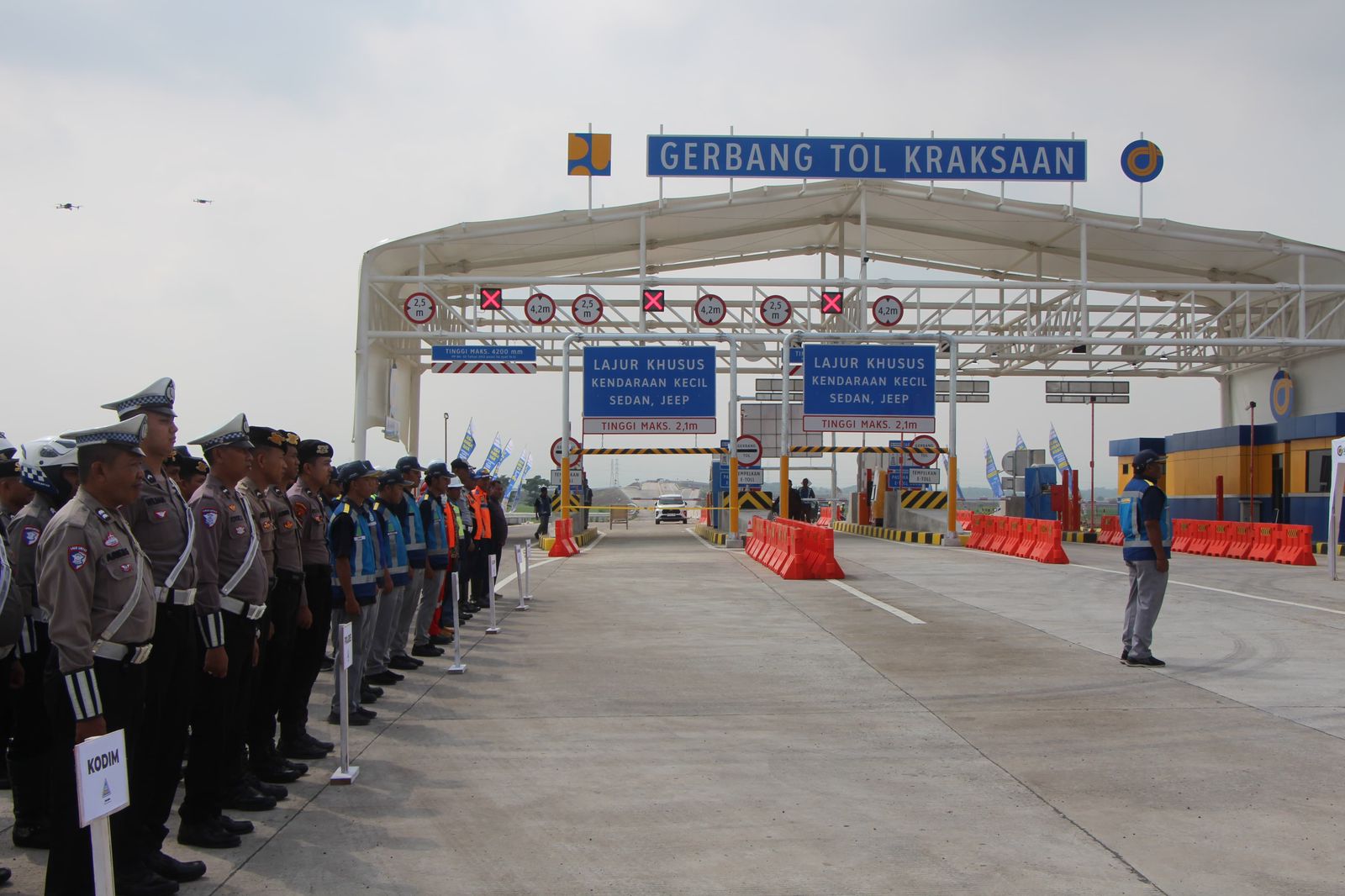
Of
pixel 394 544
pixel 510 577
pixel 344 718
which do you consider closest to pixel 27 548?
pixel 344 718

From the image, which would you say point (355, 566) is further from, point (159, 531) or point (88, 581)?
point (88, 581)

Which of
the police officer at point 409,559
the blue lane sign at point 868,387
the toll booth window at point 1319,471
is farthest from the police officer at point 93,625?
the toll booth window at point 1319,471

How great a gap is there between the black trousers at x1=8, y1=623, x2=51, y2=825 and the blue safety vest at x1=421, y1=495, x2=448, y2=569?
4.76 meters

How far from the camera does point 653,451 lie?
25.8m

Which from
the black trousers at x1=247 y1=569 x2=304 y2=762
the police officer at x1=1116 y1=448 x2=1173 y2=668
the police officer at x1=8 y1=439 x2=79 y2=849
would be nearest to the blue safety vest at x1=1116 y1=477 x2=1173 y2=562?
the police officer at x1=1116 y1=448 x2=1173 y2=668

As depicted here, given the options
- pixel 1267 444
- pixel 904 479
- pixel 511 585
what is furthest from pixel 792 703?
pixel 904 479

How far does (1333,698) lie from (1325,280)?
84.2 feet

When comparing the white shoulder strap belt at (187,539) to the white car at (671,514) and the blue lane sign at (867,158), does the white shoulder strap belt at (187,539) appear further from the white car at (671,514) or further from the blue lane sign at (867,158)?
the white car at (671,514)

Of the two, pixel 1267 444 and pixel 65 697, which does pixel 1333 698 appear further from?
pixel 1267 444

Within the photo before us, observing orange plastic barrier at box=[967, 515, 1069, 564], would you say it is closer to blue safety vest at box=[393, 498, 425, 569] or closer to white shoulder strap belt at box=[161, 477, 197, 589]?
blue safety vest at box=[393, 498, 425, 569]

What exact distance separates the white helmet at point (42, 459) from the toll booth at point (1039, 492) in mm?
29917

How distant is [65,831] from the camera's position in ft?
13.4

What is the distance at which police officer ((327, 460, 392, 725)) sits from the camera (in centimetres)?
713

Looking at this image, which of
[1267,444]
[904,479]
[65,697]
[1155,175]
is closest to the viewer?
[65,697]
